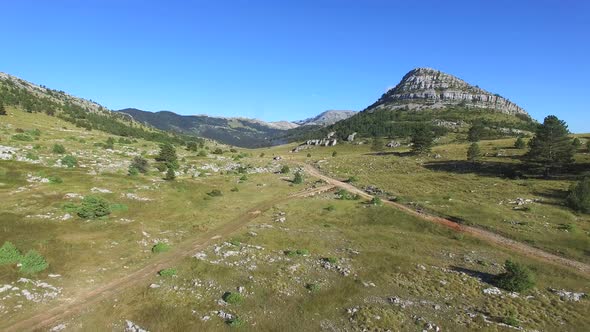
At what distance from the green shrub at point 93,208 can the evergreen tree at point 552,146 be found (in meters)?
79.1

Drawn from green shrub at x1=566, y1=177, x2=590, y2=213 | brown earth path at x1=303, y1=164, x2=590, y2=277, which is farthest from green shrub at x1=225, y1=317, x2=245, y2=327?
green shrub at x1=566, y1=177, x2=590, y2=213

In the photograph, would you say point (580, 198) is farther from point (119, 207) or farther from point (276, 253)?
point (119, 207)

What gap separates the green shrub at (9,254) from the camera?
29.3 metres

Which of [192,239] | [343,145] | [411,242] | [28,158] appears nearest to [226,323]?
[192,239]

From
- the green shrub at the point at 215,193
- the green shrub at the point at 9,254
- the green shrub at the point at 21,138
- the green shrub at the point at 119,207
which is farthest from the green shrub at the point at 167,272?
the green shrub at the point at 21,138

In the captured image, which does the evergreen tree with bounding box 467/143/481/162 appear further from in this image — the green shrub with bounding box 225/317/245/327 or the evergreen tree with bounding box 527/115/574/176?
the green shrub with bounding box 225/317/245/327

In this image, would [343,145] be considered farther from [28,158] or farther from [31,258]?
[31,258]

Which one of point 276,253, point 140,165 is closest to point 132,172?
point 140,165

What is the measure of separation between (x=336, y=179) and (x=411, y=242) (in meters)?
42.5

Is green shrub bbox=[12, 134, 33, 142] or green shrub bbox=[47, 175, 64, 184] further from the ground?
green shrub bbox=[12, 134, 33, 142]

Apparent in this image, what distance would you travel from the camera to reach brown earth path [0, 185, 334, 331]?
906 inches

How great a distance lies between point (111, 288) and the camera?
1112 inches

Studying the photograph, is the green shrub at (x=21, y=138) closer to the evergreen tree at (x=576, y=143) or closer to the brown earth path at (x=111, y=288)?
the brown earth path at (x=111, y=288)

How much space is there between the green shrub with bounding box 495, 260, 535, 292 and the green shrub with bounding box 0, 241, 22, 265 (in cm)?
4099
